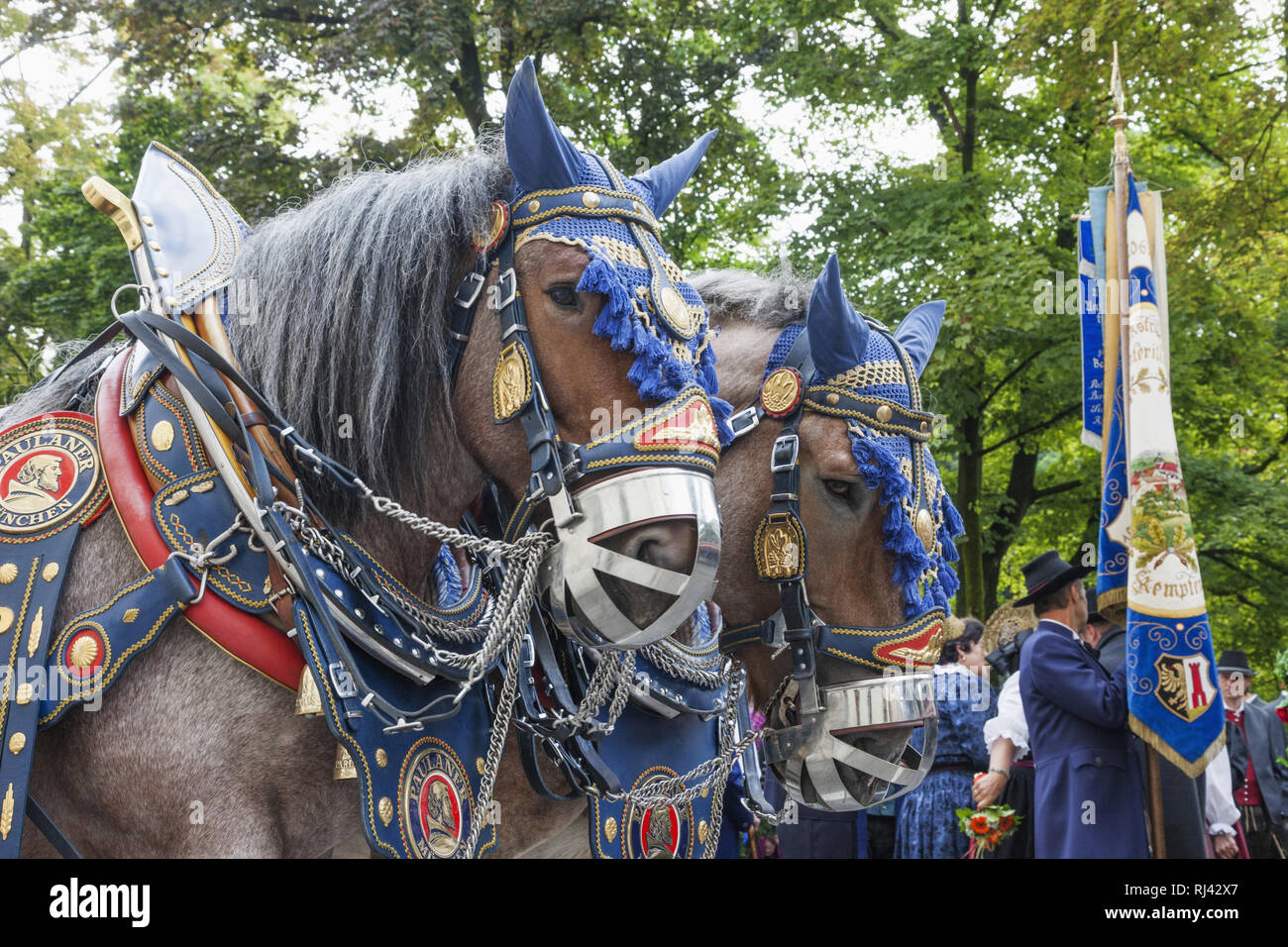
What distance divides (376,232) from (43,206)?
11.3 m

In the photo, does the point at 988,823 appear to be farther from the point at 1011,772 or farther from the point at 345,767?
the point at 345,767

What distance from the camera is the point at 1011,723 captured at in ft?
21.0

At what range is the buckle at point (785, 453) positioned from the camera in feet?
12.6

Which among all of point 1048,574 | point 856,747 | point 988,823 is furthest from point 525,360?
point 988,823

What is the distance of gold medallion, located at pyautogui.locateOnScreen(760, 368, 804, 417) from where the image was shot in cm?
397

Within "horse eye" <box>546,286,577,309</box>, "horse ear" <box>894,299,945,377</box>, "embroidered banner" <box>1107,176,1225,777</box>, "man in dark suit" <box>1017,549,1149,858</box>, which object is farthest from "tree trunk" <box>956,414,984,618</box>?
"horse eye" <box>546,286,577,309</box>

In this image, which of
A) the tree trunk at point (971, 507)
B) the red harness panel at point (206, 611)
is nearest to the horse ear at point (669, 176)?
the red harness panel at point (206, 611)

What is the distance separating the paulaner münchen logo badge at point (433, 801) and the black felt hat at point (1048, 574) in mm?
4038

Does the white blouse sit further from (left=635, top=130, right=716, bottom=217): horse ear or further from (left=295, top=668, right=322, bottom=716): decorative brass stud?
(left=295, top=668, right=322, bottom=716): decorative brass stud
